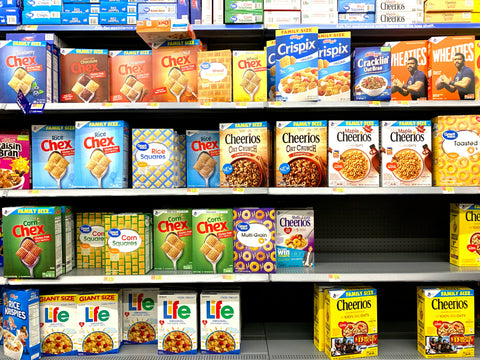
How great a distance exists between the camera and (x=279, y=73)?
7.89 ft

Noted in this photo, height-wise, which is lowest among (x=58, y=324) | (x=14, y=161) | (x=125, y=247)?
(x=58, y=324)

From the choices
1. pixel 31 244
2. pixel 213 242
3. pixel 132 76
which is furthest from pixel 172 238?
pixel 132 76

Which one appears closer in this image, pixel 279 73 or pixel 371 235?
pixel 279 73

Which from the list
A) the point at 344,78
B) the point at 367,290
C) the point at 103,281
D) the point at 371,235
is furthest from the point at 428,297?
the point at 103,281

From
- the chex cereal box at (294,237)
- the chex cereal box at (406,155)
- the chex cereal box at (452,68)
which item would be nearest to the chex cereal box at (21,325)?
the chex cereal box at (294,237)

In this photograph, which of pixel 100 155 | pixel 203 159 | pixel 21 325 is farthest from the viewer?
pixel 203 159

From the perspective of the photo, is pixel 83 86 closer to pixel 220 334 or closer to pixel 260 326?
pixel 220 334

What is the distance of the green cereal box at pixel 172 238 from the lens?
2490 mm

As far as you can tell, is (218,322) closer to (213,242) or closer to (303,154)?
(213,242)

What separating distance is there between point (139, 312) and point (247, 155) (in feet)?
4.04

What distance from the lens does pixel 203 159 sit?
8.40ft

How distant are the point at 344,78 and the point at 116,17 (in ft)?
5.05

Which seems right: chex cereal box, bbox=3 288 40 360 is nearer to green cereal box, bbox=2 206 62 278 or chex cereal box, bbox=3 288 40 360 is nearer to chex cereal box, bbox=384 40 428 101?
green cereal box, bbox=2 206 62 278

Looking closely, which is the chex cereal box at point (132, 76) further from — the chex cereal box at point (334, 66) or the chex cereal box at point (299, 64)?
the chex cereal box at point (334, 66)
